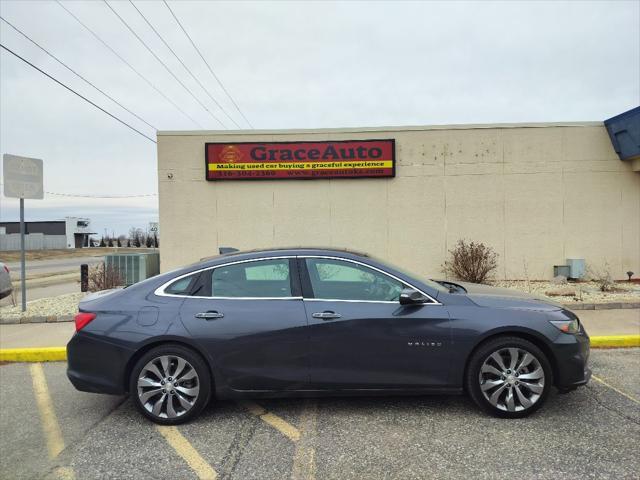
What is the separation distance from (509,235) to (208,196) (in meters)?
8.08

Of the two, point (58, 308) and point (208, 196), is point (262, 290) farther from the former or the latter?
point (208, 196)

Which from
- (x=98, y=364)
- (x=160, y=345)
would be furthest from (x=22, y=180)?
(x=160, y=345)

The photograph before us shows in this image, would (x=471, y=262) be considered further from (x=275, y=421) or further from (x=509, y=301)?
(x=275, y=421)

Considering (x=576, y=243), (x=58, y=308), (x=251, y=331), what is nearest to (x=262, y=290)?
(x=251, y=331)

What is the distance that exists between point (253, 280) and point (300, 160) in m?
7.95

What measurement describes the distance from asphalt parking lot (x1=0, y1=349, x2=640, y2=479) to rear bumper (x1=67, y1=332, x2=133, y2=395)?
36 centimetres

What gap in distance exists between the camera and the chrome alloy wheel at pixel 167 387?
361cm

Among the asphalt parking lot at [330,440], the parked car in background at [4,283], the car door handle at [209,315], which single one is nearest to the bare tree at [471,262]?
the asphalt parking lot at [330,440]

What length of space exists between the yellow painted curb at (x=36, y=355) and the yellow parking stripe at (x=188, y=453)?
10.0 ft

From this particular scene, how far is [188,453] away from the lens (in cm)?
316

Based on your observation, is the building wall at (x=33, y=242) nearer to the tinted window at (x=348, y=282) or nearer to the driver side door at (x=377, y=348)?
the tinted window at (x=348, y=282)

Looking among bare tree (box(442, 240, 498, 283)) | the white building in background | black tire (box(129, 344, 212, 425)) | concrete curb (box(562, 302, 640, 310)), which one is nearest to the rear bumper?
black tire (box(129, 344, 212, 425))

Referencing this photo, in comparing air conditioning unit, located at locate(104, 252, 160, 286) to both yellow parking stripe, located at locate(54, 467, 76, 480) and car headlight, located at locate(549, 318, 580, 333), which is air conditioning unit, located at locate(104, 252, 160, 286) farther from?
car headlight, located at locate(549, 318, 580, 333)

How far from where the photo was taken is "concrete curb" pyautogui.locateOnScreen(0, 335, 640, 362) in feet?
19.0
